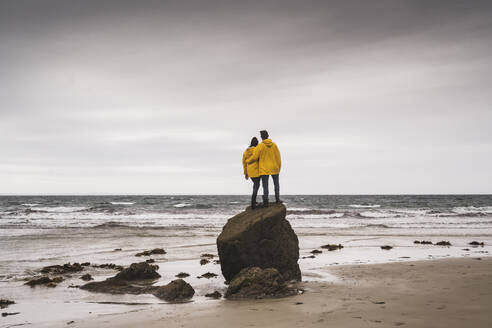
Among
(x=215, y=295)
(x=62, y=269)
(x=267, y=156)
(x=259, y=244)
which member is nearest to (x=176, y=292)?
(x=215, y=295)

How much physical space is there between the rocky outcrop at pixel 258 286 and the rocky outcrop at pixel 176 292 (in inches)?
33.6

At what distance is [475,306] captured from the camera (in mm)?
6586

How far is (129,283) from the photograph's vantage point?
9.59m

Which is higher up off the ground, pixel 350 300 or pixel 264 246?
pixel 264 246

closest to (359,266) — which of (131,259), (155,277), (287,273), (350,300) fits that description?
(287,273)

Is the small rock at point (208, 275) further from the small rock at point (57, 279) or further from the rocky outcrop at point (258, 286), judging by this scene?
the small rock at point (57, 279)

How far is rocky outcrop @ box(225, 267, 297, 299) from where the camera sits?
7965mm

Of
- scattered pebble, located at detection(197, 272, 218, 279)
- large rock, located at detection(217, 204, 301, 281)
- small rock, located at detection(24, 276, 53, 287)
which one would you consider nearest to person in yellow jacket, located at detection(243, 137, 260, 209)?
large rock, located at detection(217, 204, 301, 281)

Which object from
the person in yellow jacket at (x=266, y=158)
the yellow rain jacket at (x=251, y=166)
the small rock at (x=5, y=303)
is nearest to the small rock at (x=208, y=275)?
the person in yellow jacket at (x=266, y=158)

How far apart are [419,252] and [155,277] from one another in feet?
A: 35.0

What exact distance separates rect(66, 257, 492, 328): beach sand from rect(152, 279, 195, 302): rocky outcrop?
21.0 inches

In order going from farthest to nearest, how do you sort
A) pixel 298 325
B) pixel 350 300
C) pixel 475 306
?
pixel 350 300 < pixel 475 306 < pixel 298 325

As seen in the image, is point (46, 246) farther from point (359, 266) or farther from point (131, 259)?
point (359, 266)

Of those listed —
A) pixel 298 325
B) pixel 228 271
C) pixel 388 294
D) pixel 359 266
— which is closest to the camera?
pixel 298 325
